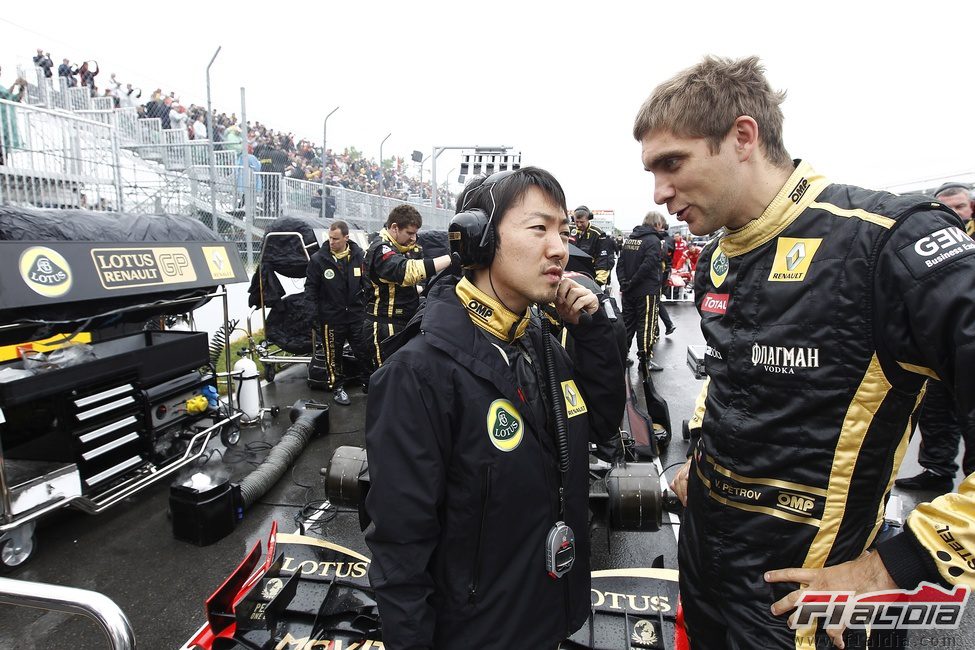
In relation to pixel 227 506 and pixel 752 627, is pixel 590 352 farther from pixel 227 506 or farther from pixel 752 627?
pixel 227 506

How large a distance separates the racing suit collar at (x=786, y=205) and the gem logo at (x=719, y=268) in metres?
0.21

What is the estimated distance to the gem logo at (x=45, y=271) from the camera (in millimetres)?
3129

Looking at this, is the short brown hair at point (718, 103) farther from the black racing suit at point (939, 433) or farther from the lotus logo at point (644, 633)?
the black racing suit at point (939, 433)

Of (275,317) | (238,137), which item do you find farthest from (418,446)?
(238,137)

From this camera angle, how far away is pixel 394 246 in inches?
232

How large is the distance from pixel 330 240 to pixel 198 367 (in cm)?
277

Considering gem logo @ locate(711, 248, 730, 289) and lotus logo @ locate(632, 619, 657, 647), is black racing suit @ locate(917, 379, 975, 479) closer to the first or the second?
lotus logo @ locate(632, 619, 657, 647)

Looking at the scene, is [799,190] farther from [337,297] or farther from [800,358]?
[337,297]

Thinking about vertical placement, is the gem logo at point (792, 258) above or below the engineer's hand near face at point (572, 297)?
above

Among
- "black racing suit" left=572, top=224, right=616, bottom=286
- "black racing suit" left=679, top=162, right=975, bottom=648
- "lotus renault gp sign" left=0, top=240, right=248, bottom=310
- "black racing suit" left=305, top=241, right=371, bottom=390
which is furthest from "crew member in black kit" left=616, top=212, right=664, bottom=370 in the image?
"black racing suit" left=679, top=162, right=975, bottom=648

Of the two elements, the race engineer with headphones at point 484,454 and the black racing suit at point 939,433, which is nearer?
the race engineer with headphones at point 484,454

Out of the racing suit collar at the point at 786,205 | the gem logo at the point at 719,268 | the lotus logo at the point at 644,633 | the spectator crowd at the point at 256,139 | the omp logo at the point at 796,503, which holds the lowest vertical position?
the lotus logo at the point at 644,633

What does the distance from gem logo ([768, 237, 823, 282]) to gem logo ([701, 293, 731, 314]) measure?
21 centimetres

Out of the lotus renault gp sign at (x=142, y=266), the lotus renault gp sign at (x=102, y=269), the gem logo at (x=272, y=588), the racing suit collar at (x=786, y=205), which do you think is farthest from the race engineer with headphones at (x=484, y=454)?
the lotus renault gp sign at (x=142, y=266)
